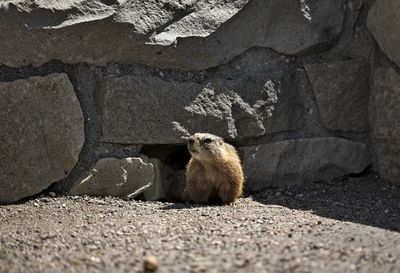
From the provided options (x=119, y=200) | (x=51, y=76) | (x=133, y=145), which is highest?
(x=51, y=76)

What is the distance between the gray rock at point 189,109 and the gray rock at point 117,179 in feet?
0.48

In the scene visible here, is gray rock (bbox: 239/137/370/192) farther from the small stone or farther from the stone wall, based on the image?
the small stone

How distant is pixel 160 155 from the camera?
16.1 ft

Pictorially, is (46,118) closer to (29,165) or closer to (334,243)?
(29,165)

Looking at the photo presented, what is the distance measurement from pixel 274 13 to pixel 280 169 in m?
1.08

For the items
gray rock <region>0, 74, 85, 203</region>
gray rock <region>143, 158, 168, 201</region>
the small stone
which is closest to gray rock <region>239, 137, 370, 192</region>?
gray rock <region>143, 158, 168, 201</region>

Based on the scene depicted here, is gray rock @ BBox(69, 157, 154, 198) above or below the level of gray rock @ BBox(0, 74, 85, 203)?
below

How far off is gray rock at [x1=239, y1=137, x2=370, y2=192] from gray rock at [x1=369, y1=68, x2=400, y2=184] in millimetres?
174

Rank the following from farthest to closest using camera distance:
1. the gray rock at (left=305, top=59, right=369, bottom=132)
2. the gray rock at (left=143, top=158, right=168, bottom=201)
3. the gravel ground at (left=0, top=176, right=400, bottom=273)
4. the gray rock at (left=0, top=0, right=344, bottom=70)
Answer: the gray rock at (left=305, top=59, right=369, bottom=132), the gray rock at (left=143, top=158, right=168, bottom=201), the gray rock at (left=0, top=0, right=344, bottom=70), the gravel ground at (left=0, top=176, right=400, bottom=273)

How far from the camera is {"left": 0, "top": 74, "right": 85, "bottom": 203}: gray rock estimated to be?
165 inches

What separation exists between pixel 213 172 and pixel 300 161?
2.01ft

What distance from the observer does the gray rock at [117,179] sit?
439 centimetres

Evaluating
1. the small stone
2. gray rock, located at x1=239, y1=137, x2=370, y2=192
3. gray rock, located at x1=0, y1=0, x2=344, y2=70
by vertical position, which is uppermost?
gray rock, located at x1=0, y1=0, x2=344, y2=70

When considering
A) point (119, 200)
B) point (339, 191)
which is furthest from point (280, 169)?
point (119, 200)
